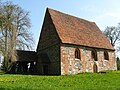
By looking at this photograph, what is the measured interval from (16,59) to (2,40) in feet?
19.0

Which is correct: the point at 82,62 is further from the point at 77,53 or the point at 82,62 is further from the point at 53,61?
the point at 53,61

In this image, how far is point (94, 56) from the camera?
3691 centimetres

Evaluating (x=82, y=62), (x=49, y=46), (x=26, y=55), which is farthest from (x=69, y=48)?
(x=26, y=55)

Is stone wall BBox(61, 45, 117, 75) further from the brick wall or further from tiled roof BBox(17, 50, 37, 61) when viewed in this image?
tiled roof BBox(17, 50, 37, 61)

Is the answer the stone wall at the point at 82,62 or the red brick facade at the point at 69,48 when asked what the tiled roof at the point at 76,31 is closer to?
the red brick facade at the point at 69,48

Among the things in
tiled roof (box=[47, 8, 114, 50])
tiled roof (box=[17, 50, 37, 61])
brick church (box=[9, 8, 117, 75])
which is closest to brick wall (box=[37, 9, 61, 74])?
brick church (box=[9, 8, 117, 75])

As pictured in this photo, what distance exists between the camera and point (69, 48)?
32.0 meters

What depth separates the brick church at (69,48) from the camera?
103 feet

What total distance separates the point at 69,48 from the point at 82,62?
3.58 m

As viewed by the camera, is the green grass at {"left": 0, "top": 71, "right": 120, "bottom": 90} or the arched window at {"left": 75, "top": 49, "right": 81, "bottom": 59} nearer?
the green grass at {"left": 0, "top": 71, "right": 120, "bottom": 90}

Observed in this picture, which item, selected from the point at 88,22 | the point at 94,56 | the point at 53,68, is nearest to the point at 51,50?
the point at 53,68

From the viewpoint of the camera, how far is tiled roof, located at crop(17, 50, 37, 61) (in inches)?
1437

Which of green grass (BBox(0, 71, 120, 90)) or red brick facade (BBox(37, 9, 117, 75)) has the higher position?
red brick facade (BBox(37, 9, 117, 75))

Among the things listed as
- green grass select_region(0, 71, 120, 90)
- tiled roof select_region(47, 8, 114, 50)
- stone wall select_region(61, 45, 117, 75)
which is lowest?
green grass select_region(0, 71, 120, 90)
